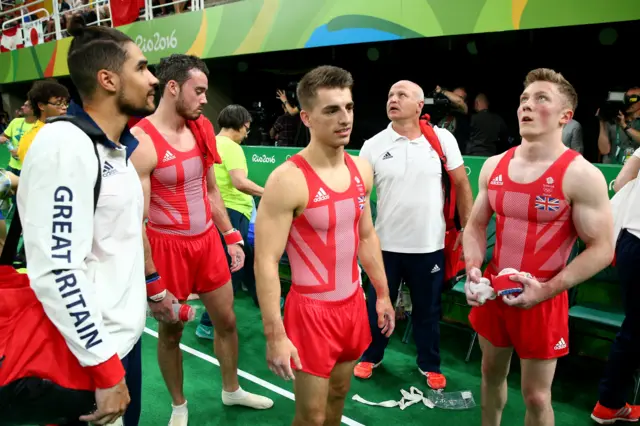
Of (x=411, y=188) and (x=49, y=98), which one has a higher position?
(x=49, y=98)

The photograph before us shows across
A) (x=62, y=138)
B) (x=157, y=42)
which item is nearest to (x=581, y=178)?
(x=62, y=138)

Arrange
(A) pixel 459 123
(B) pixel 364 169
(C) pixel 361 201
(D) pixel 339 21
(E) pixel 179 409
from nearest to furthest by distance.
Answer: (C) pixel 361 201 < (B) pixel 364 169 < (E) pixel 179 409 < (A) pixel 459 123 < (D) pixel 339 21

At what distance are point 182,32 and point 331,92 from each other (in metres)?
7.50

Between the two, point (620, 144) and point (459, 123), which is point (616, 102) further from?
point (459, 123)

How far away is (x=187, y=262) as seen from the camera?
9.19ft

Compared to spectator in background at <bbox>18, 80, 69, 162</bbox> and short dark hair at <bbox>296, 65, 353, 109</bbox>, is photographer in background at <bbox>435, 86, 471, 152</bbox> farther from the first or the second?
short dark hair at <bbox>296, 65, 353, 109</bbox>

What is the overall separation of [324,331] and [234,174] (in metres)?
2.41

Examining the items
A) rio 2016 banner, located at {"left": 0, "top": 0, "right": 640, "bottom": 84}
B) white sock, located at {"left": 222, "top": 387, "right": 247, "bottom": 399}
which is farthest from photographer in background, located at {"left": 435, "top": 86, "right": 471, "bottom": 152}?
white sock, located at {"left": 222, "top": 387, "right": 247, "bottom": 399}

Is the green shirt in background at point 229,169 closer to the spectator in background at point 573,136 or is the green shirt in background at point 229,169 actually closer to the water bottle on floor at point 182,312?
the water bottle on floor at point 182,312

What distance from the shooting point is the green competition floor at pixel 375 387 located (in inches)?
124

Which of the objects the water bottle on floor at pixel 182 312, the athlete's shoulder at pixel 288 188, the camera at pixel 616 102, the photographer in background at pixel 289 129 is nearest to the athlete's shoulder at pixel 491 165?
the athlete's shoulder at pixel 288 188

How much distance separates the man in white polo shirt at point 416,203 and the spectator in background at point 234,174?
1.21m

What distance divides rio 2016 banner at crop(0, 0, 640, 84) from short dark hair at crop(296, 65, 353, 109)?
3.32 meters

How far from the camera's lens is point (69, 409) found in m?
1.43
